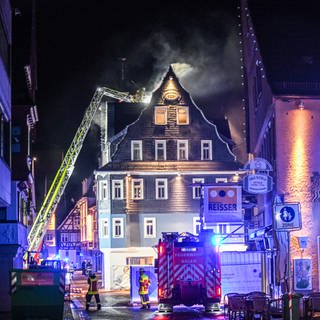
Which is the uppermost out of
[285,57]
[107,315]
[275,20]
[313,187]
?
[275,20]

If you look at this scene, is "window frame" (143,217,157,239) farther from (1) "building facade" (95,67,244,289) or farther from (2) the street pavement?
(2) the street pavement

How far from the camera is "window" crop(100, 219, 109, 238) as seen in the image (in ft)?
165

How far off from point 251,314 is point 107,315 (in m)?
6.67

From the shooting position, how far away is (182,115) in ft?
169

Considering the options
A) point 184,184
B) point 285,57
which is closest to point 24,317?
point 285,57

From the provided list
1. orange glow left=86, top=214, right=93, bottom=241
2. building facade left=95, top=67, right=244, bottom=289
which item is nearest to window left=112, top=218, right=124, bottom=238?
building facade left=95, top=67, right=244, bottom=289

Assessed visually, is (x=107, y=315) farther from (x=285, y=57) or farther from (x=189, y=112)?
(x=189, y=112)

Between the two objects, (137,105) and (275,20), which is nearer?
(275,20)

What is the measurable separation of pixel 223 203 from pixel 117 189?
20708 millimetres

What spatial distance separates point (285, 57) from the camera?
97.6 feet

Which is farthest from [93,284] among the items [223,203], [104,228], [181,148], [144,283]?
[181,148]

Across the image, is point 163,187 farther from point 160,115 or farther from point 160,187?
point 160,115

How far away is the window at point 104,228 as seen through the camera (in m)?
50.4

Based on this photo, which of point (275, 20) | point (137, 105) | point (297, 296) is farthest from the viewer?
point (137, 105)
